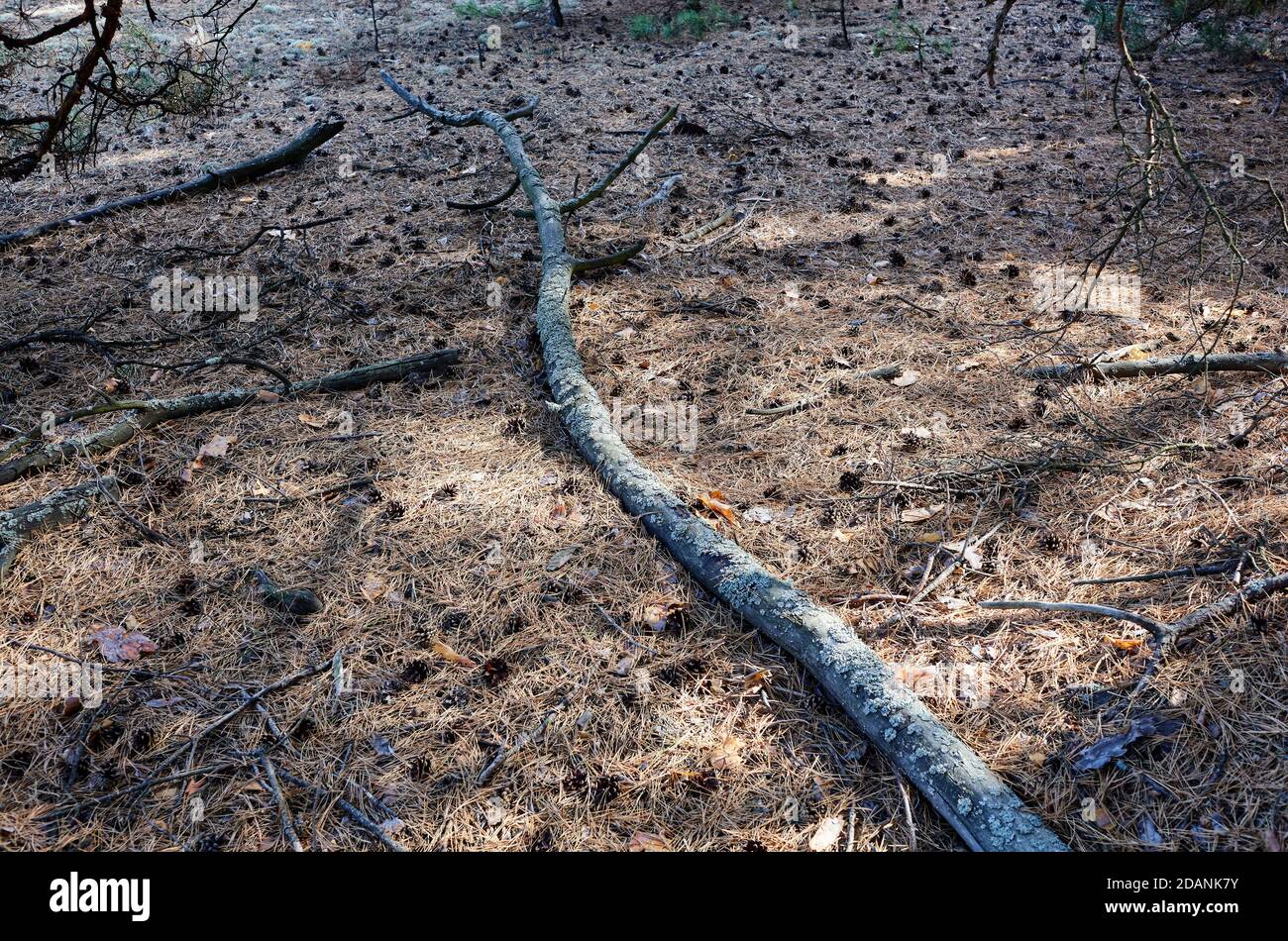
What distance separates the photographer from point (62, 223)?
21.4ft

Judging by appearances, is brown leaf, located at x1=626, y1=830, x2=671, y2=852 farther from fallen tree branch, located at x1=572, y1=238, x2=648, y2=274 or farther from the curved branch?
the curved branch

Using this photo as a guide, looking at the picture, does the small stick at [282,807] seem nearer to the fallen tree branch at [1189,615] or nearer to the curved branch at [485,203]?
the fallen tree branch at [1189,615]

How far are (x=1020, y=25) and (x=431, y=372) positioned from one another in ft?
34.3

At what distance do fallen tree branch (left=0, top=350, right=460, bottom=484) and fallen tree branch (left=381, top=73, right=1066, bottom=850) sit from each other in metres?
0.81

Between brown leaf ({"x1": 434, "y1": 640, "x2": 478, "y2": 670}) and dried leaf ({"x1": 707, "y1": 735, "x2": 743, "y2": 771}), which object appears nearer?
dried leaf ({"x1": 707, "y1": 735, "x2": 743, "y2": 771})

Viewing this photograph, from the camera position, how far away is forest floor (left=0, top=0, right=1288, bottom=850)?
7.94ft

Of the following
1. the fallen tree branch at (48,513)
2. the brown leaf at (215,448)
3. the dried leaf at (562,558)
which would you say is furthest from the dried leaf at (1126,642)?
the fallen tree branch at (48,513)

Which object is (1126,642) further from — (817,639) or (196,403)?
(196,403)

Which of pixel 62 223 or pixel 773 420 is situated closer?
pixel 773 420

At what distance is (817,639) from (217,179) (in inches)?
278

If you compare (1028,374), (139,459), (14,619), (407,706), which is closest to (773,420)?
(1028,374)

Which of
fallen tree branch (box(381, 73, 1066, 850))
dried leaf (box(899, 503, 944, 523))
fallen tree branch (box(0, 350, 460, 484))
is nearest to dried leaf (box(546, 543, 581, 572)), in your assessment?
fallen tree branch (box(381, 73, 1066, 850))

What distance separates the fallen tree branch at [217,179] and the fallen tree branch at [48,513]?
4.06m

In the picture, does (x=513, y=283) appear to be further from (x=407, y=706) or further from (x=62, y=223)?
(x=62, y=223)
